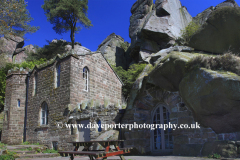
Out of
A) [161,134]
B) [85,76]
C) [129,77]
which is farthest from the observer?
[129,77]

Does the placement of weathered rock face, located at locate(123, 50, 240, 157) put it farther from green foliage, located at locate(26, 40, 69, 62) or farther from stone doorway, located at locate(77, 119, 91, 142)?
green foliage, located at locate(26, 40, 69, 62)

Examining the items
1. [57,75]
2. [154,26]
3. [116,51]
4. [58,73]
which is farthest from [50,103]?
[116,51]

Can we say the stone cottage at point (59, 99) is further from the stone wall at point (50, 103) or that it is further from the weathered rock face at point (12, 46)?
the weathered rock face at point (12, 46)

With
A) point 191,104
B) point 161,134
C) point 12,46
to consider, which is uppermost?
point 12,46

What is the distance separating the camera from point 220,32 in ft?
26.0

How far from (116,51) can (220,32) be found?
25980 mm

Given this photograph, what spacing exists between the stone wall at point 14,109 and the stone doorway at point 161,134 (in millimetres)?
10953

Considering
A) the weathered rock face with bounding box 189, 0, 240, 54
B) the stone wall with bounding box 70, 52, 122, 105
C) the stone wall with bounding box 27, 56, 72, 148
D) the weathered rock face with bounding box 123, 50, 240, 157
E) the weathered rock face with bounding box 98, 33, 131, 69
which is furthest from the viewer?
the weathered rock face with bounding box 98, 33, 131, 69

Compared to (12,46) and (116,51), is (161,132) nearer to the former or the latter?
(116,51)

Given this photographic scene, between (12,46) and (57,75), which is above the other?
(12,46)

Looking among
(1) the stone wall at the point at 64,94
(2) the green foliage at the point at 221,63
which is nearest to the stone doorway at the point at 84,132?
(1) the stone wall at the point at 64,94

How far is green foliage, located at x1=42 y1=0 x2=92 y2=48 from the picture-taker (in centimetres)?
2723

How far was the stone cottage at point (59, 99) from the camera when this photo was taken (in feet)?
40.0

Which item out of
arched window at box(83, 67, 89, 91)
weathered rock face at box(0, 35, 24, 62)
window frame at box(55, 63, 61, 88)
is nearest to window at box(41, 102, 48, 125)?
window frame at box(55, 63, 61, 88)
